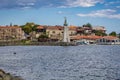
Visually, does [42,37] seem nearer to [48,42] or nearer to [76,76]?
[48,42]

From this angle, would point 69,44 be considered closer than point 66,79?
No

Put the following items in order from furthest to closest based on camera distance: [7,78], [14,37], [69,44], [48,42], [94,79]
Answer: [14,37] → [48,42] → [69,44] → [94,79] → [7,78]

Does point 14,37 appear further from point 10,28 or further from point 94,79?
point 94,79

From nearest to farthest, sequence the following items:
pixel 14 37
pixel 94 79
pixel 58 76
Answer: pixel 94 79
pixel 58 76
pixel 14 37

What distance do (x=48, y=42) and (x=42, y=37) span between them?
26.1 feet

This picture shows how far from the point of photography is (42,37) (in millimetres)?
193125

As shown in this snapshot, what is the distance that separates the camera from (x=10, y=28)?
654ft

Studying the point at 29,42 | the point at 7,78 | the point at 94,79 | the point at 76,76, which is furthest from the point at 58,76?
the point at 29,42

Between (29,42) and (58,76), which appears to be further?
(29,42)

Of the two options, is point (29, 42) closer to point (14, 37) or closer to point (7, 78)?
point (14, 37)

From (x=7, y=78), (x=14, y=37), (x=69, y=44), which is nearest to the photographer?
(x=7, y=78)

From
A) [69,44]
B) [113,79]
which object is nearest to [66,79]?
[113,79]

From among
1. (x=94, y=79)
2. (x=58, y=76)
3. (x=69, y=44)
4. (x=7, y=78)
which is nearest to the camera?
(x=7, y=78)

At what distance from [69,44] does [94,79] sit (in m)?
139
